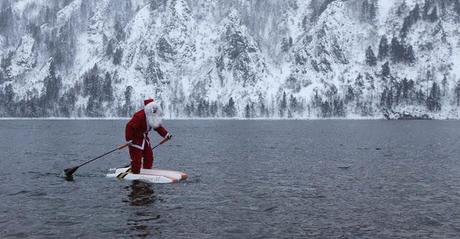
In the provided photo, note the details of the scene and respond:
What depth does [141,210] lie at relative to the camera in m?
22.4

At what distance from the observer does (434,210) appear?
22891mm

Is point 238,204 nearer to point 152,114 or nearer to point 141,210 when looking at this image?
point 141,210

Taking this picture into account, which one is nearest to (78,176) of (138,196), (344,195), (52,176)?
(52,176)

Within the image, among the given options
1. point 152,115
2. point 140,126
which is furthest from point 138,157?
point 152,115

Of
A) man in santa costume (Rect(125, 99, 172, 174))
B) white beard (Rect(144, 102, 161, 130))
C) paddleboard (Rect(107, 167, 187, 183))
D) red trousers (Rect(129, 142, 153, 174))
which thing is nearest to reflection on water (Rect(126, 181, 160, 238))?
paddleboard (Rect(107, 167, 187, 183))

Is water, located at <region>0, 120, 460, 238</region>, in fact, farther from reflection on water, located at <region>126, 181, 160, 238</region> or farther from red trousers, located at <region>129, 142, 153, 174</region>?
red trousers, located at <region>129, 142, 153, 174</region>

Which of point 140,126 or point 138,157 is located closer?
Result: point 140,126

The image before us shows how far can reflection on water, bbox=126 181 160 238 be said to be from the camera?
18812 millimetres

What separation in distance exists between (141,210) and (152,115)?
834 centimetres

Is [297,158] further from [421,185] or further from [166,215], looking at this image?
[166,215]

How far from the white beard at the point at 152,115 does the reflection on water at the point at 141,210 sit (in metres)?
3.62

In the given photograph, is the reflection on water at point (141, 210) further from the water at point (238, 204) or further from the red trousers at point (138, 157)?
the red trousers at point (138, 157)

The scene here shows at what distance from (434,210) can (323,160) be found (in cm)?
2589

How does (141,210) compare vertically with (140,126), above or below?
below
